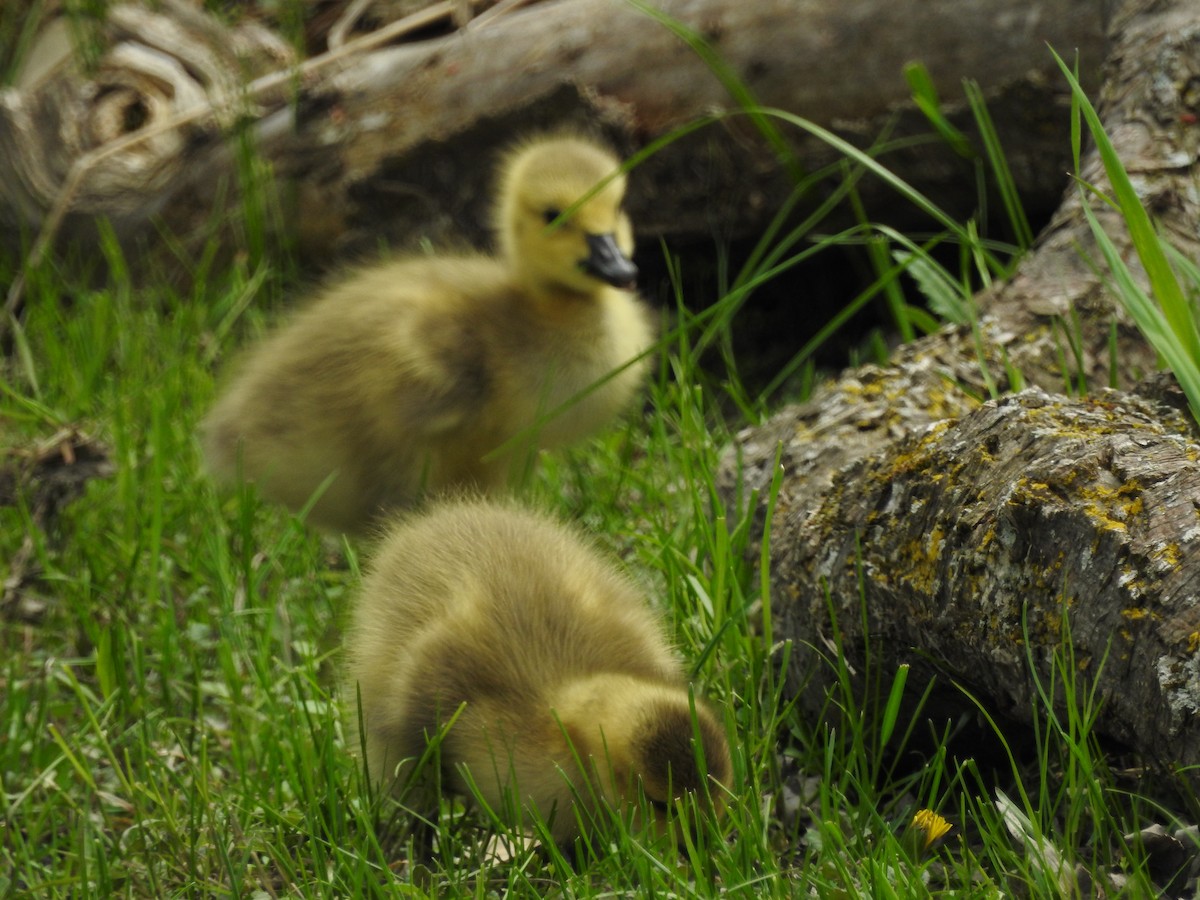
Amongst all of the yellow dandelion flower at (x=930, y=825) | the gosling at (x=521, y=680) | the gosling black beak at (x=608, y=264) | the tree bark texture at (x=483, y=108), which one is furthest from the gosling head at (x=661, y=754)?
the tree bark texture at (x=483, y=108)

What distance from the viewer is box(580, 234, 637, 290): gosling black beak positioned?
11.0 feet

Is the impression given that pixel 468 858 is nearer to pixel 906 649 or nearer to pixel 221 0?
pixel 906 649

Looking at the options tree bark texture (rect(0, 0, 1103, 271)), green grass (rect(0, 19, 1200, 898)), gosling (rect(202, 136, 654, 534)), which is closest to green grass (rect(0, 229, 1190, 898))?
green grass (rect(0, 19, 1200, 898))

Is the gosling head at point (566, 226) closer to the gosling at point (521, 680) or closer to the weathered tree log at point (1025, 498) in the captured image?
the weathered tree log at point (1025, 498)

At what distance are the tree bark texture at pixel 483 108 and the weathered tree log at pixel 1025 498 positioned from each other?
0.85m

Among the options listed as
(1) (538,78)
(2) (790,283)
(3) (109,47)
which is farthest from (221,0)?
(2) (790,283)

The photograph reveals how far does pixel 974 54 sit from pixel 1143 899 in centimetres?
273

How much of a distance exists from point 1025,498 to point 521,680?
2.68 feet

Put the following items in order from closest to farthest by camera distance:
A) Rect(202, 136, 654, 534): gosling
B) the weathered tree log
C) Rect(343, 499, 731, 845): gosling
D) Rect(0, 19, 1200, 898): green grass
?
the weathered tree log < Rect(0, 19, 1200, 898): green grass < Rect(343, 499, 731, 845): gosling < Rect(202, 136, 654, 534): gosling

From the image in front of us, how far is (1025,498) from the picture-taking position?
2.05 metres

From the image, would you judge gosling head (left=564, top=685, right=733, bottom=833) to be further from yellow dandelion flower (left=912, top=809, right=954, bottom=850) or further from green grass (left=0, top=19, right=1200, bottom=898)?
yellow dandelion flower (left=912, top=809, right=954, bottom=850)

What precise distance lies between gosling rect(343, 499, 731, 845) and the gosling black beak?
0.77 meters

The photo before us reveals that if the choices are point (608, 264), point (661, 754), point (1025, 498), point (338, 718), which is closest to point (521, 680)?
point (661, 754)

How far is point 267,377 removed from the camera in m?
3.50
